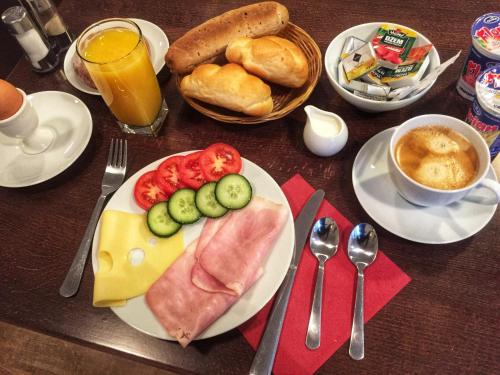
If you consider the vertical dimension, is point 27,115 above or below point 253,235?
above

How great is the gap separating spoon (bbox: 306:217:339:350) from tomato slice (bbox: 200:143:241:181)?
267mm

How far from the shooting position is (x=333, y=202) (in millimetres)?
1098

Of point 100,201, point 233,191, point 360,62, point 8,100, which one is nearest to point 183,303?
point 233,191

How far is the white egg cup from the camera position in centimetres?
111

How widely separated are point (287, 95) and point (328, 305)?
0.66 metres

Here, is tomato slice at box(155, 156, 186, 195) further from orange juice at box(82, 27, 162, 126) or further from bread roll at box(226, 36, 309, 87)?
bread roll at box(226, 36, 309, 87)

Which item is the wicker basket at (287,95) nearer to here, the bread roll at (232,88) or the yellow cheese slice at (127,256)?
the bread roll at (232,88)

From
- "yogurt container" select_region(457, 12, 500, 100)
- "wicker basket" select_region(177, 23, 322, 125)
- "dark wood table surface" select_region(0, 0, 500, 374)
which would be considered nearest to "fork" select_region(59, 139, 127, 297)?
"dark wood table surface" select_region(0, 0, 500, 374)

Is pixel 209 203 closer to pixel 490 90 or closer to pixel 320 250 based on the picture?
pixel 320 250

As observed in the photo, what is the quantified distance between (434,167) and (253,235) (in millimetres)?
456

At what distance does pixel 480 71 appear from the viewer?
113cm

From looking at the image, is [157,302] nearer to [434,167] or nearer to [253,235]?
[253,235]

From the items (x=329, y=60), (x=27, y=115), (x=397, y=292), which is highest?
(x=27, y=115)

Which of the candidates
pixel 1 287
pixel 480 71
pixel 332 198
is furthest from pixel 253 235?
pixel 480 71
